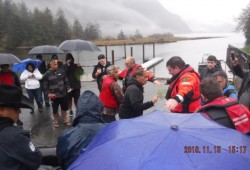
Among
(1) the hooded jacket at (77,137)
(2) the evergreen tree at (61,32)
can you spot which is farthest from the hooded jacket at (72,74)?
(2) the evergreen tree at (61,32)

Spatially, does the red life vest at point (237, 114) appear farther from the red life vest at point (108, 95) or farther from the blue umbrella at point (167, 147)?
the red life vest at point (108, 95)

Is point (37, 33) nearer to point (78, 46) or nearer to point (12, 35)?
point (12, 35)

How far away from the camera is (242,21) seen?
1828 inches

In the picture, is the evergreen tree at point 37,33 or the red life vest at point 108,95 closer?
the red life vest at point 108,95

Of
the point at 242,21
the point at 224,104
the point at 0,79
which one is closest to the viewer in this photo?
the point at 224,104

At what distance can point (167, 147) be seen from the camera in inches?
70.9

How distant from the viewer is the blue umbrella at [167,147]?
5.62ft

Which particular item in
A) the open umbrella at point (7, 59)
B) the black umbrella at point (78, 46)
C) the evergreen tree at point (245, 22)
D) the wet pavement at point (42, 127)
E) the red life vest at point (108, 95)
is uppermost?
the evergreen tree at point (245, 22)

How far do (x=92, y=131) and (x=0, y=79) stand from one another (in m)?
4.90

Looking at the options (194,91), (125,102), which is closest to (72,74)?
(125,102)

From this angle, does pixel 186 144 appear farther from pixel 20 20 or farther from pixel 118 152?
pixel 20 20

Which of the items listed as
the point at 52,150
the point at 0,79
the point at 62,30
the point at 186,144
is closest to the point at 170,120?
the point at 186,144

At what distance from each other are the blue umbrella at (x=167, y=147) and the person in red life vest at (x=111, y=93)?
9.42 feet

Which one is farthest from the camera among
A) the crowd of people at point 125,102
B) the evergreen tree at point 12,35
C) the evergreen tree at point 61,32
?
the evergreen tree at point 61,32
